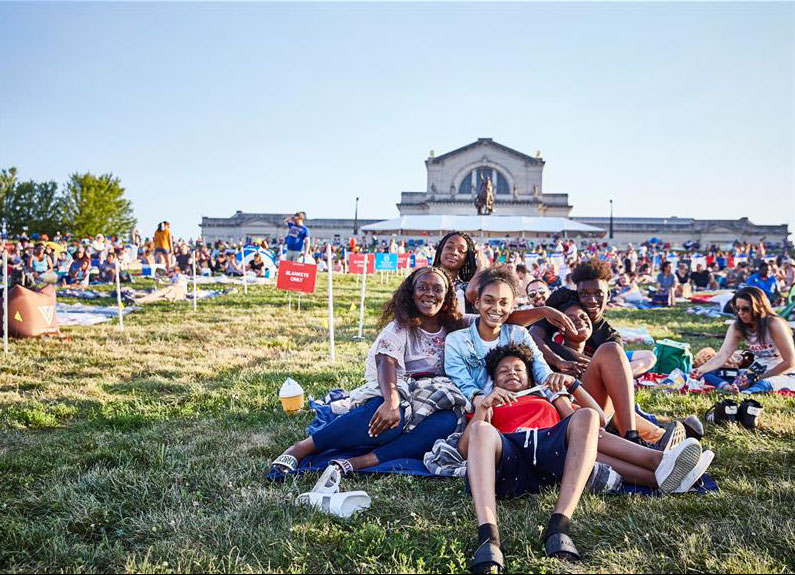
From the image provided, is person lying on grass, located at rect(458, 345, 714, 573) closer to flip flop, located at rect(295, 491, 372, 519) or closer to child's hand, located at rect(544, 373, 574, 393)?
child's hand, located at rect(544, 373, 574, 393)

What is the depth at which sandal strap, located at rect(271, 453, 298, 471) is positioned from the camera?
3.31 meters

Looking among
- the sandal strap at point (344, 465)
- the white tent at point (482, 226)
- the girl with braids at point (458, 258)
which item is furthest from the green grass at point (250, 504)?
the white tent at point (482, 226)

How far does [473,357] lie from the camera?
3.44 meters

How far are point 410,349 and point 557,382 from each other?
0.99 m

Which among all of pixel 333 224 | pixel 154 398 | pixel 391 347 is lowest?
pixel 154 398

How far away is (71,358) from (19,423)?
2499 millimetres

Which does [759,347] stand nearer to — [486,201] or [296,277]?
[296,277]

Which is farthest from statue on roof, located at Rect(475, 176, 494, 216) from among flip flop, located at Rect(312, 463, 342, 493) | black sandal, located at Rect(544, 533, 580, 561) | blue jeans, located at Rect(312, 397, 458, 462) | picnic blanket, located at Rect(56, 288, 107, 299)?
black sandal, located at Rect(544, 533, 580, 561)

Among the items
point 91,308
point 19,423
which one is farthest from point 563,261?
point 19,423

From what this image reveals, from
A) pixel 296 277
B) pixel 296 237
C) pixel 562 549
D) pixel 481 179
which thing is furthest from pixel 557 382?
pixel 481 179

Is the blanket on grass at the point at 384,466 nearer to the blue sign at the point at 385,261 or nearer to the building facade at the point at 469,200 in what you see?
the blue sign at the point at 385,261

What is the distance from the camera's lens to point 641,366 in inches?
228

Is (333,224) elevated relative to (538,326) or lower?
elevated

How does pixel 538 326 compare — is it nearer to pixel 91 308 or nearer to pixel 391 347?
pixel 391 347
